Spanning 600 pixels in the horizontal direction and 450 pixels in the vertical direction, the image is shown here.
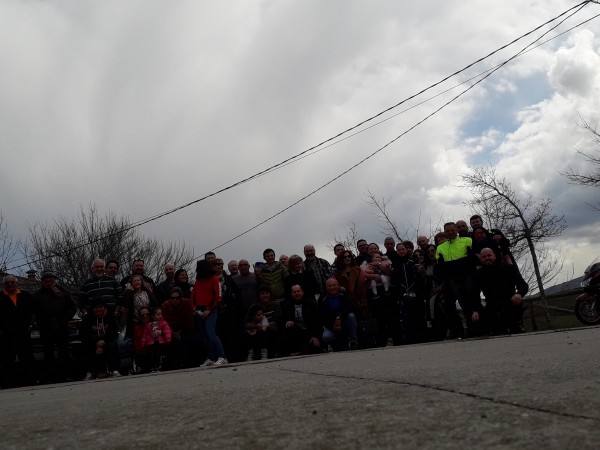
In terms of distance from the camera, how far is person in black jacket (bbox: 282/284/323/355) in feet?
32.0

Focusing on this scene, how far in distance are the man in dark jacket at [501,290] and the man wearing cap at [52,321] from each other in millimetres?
6303

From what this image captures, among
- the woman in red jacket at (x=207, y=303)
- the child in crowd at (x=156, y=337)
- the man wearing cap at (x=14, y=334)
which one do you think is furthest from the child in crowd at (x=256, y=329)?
the man wearing cap at (x=14, y=334)

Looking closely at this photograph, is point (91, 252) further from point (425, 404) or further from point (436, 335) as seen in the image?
point (425, 404)

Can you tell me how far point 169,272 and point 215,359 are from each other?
1952 mm

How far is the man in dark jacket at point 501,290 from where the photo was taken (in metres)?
9.15

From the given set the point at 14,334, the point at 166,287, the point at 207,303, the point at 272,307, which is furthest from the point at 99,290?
the point at 272,307

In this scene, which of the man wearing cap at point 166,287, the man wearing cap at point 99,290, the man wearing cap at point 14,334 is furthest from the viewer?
the man wearing cap at point 166,287

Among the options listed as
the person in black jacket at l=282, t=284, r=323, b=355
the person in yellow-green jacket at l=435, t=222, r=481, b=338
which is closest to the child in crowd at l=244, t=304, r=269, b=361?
the person in black jacket at l=282, t=284, r=323, b=355

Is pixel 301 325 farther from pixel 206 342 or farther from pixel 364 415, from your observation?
pixel 364 415

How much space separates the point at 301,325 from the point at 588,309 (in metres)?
4.85

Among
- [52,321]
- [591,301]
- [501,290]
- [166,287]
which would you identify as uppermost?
[166,287]

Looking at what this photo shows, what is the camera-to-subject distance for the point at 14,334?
9.05m

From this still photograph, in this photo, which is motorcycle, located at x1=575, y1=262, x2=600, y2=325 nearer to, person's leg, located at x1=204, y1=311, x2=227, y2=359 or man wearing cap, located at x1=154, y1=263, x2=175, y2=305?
person's leg, located at x1=204, y1=311, x2=227, y2=359

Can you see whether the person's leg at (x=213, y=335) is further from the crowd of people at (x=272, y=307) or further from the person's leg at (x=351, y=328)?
the person's leg at (x=351, y=328)
